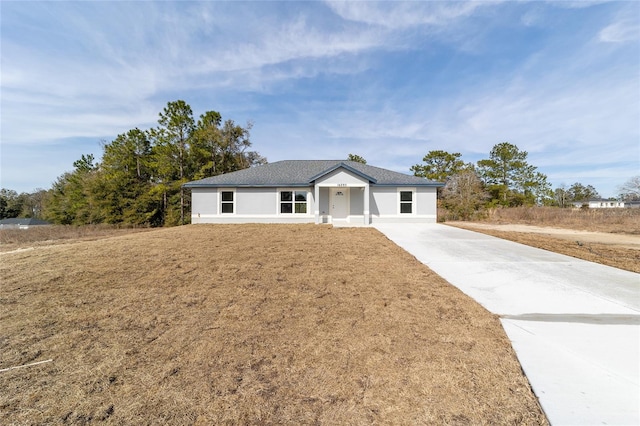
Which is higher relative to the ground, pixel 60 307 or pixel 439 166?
pixel 439 166

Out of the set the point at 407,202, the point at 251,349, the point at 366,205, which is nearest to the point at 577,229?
the point at 407,202

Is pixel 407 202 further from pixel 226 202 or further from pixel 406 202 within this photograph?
pixel 226 202

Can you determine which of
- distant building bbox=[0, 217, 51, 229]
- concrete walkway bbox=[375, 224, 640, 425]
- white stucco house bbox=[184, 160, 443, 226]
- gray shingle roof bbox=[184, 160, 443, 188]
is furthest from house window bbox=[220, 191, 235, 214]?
distant building bbox=[0, 217, 51, 229]

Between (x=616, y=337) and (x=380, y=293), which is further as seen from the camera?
(x=380, y=293)

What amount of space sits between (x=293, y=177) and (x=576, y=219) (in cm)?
2397

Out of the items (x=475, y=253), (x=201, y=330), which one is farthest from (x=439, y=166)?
(x=201, y=330)

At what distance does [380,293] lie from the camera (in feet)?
17.2

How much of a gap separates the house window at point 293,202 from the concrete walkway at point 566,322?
9795mm

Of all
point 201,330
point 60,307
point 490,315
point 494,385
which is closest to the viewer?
point 494,385

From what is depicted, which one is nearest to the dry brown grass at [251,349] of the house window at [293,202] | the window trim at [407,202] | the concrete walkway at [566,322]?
the concrete walkway at [566,322]

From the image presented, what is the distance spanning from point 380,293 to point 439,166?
36.4 metres

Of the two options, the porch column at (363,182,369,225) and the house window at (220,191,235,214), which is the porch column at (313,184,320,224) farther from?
the house window at (220,191,235,214)

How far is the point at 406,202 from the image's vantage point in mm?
17250

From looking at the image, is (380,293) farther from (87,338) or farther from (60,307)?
(60,307)
